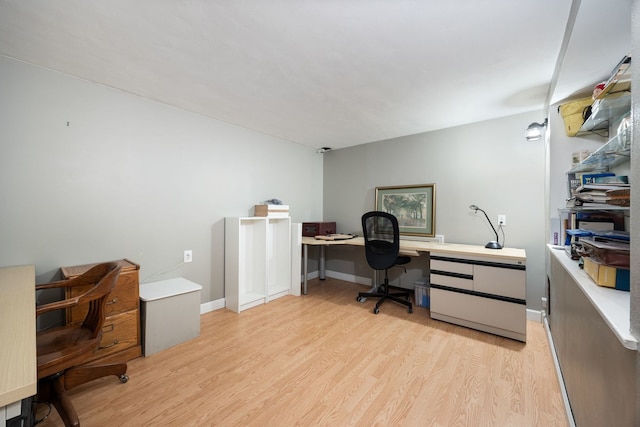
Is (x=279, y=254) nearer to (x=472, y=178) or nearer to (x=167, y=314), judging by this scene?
(x=167, y=314)

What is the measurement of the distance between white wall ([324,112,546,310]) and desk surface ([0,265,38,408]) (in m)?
3.45

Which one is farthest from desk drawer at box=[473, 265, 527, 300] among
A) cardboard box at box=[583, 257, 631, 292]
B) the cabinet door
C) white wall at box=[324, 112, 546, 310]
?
the cabinet door

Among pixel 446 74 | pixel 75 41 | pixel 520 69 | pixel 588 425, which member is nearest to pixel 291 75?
pixel 446 74

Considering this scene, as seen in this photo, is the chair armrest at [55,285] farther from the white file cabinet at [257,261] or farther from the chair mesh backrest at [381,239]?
the chair mesh backrest at [381,239]

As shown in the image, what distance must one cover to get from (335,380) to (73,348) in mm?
1517

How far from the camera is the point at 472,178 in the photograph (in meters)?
3.02

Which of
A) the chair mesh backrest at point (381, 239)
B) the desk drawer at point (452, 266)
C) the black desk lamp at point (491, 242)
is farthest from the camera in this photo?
the chair mesh backrest at point (381, 239)

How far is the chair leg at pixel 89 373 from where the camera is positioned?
1.56 m

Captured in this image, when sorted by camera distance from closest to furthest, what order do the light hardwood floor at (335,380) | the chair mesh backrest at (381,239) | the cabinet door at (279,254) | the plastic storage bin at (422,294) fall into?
the light hardwood floor at (335,380) → the chair mesh backrest at (381,239) → the plastic storage bin at (422,294) → the cabinet door at (279,254)

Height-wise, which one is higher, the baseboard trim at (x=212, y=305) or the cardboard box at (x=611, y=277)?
the cardboard box at (x=611, y=277)

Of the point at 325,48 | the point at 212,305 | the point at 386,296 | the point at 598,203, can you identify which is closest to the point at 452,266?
the point at 386,296

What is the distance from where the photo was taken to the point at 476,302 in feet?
7.91

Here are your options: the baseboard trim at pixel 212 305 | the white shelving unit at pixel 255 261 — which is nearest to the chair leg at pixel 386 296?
the white shelving unit at pixel 255 261

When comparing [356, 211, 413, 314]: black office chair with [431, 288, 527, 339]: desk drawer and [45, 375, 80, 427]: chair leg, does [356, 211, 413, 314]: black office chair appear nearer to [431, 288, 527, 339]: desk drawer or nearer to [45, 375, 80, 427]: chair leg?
[431, 288, 527, 339]: desk drawer
